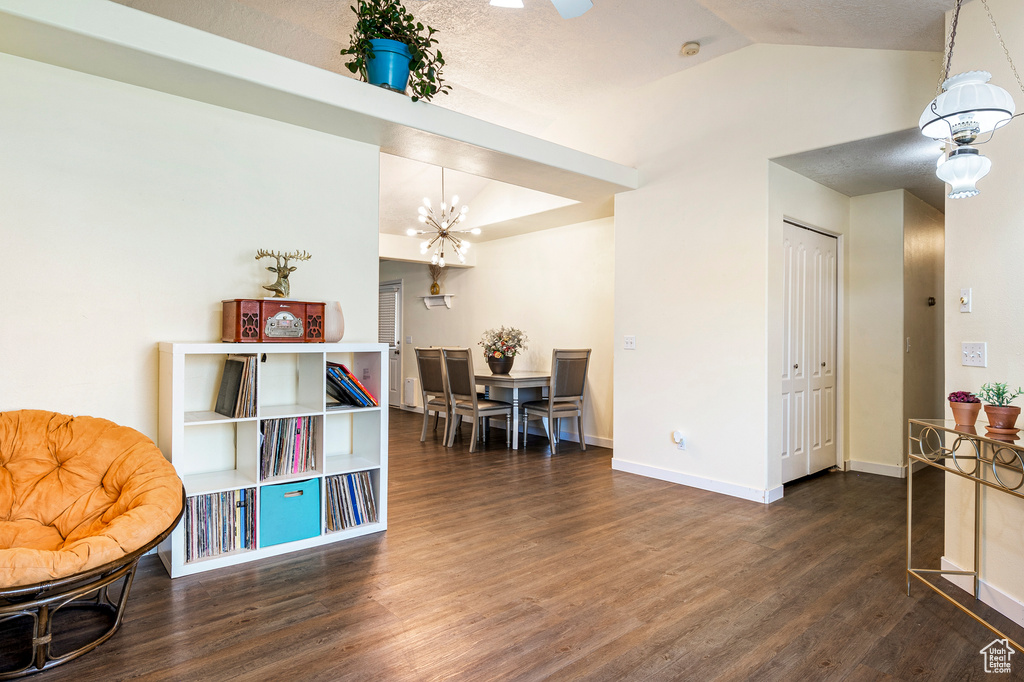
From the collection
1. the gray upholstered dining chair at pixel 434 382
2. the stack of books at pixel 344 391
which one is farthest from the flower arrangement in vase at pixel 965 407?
the gray upholstered dining chair at pixel 434 382

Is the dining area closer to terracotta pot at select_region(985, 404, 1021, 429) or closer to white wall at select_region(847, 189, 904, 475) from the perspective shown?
white wall at select_region(847, 189, 904, 475)

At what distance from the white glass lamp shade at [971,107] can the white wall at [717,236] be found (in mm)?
1369

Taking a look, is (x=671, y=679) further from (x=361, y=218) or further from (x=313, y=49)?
(x=313, y=49)

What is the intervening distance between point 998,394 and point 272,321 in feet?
10.1

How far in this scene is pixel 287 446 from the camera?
111 inches

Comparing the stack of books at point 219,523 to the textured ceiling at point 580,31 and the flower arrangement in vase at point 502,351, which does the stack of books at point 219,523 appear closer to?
the textured ceiling at point 580,31

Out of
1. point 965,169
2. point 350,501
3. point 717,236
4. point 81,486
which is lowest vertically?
point 350,501

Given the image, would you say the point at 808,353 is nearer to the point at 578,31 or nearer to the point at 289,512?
the point at 578,31

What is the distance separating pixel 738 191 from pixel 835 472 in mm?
2506

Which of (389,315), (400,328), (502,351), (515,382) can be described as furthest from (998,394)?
(389,315)

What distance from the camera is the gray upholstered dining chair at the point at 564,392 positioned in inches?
204

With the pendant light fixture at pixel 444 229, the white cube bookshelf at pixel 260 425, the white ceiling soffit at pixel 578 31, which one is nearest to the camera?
the white cube bookshelf at pixel 260 425
